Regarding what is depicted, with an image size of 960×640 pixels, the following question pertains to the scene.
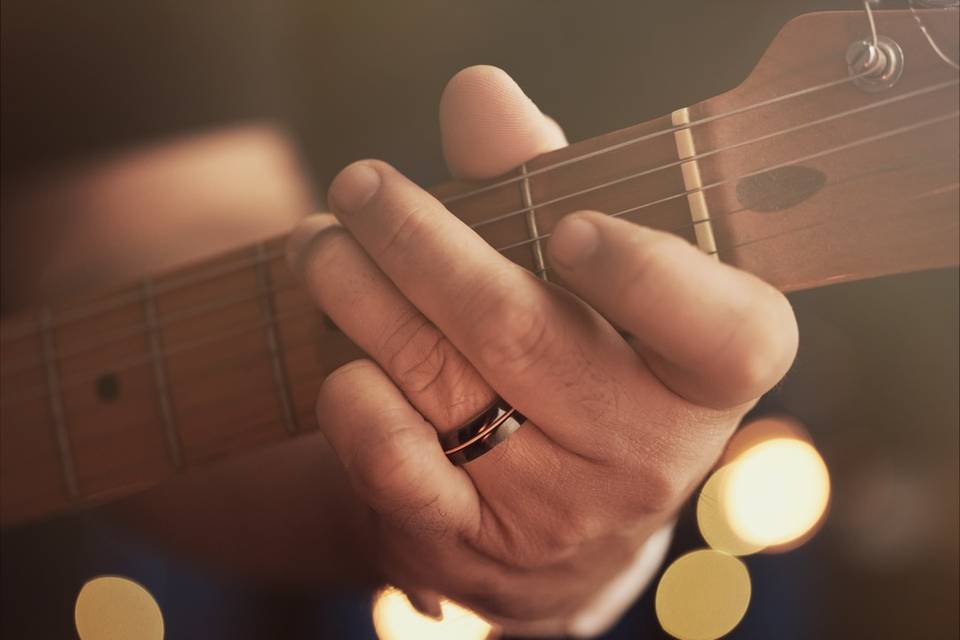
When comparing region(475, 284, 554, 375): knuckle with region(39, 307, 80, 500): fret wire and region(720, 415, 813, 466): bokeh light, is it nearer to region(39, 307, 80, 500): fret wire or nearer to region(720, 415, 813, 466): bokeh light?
region(720, 415, 813, 466): bokeh light

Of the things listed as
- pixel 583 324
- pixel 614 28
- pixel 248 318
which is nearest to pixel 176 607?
pixel 248 318

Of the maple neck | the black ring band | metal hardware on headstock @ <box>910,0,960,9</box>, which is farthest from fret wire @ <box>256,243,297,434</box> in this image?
metal hardware on headstock @ <box>910,0,960,9</box>

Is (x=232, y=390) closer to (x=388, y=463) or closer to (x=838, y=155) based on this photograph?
(x=388, y=463)

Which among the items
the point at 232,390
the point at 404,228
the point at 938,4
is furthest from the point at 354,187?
the point at 938,4

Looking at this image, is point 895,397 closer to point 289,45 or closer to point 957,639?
point 957,639

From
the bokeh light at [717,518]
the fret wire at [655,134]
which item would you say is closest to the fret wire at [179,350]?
the fret wire at [655,134]
